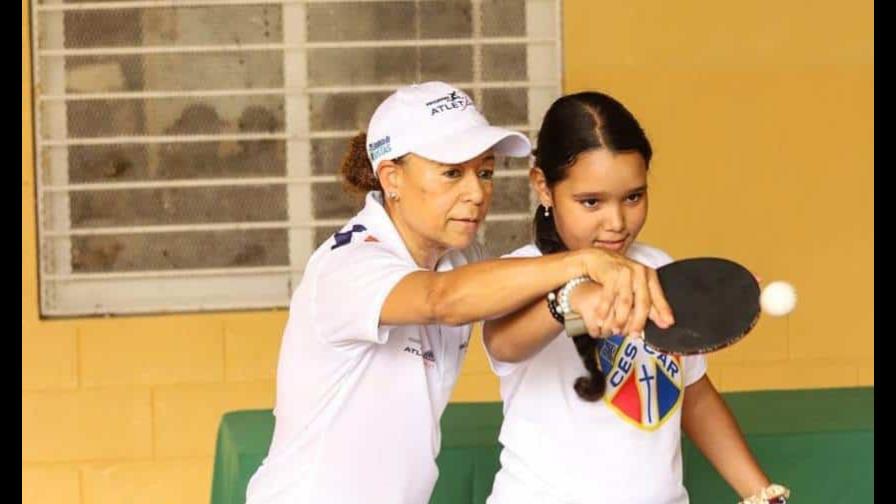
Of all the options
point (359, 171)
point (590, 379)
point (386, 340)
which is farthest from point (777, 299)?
point (359, 171)

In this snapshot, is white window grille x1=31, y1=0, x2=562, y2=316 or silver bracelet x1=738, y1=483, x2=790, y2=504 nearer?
silver bracelet x1=738, y1=483, x2=790, y2=504

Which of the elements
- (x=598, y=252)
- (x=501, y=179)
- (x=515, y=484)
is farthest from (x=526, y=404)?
(x=501, y=179)

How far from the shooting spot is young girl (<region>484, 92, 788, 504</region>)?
7.26 feet

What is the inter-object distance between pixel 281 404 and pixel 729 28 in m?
2.50

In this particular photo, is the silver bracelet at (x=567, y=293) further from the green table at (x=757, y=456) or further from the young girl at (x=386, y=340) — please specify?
the green table at (x=757, y=456)

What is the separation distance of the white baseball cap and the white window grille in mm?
2022

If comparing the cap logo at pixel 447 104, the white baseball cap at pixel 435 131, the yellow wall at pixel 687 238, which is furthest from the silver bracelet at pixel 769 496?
the yellow wall at pixel 687 238

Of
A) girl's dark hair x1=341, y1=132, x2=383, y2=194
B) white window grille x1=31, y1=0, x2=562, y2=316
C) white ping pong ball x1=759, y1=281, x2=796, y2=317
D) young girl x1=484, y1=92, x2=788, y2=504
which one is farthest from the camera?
white window grille x1=31, y1=0, x2=562, y2=316

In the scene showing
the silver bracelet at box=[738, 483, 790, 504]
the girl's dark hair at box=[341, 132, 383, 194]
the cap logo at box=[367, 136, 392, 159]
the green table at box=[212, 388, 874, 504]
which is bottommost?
the green table at box=[212, 388, 874, 504]

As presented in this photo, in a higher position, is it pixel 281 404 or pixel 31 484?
pixel 281 404

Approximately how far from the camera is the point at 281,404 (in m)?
2.39

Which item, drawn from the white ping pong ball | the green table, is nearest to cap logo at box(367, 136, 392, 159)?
the white ping pong ball

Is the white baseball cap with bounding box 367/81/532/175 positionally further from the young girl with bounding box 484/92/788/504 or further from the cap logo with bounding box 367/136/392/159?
the young girl with bounding box 484/92/788/504
